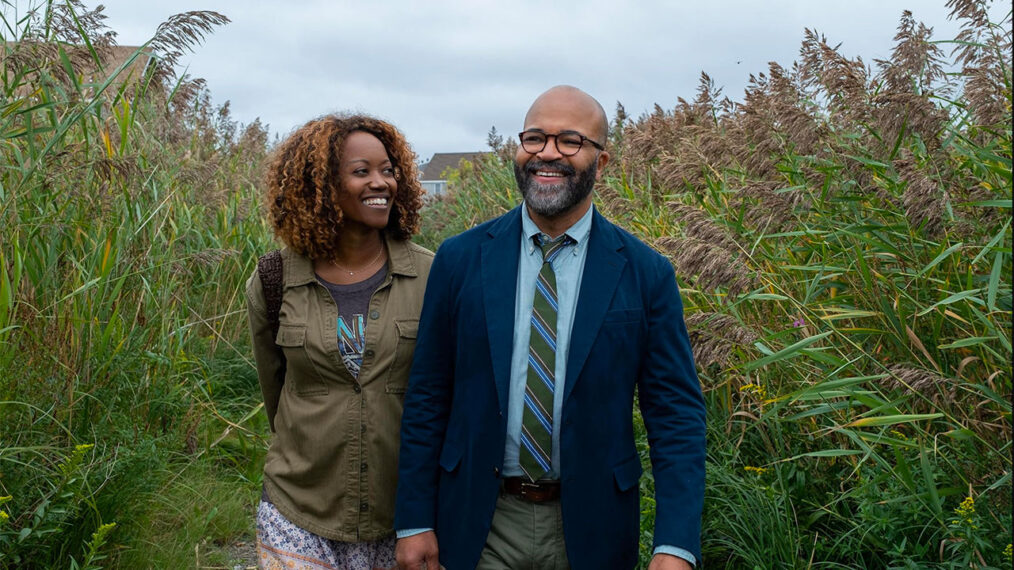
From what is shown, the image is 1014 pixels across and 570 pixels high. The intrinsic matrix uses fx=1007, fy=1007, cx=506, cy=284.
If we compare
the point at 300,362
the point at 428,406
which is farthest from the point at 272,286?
the point at 428,406

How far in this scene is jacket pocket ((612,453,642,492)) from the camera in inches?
113

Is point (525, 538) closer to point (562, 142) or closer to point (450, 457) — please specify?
point (450, 457)

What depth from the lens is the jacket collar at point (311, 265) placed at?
11.1 ft

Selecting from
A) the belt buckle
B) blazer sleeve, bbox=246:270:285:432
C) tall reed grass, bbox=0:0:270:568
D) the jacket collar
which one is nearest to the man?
the belt buckle

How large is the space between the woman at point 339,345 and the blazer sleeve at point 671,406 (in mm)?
808

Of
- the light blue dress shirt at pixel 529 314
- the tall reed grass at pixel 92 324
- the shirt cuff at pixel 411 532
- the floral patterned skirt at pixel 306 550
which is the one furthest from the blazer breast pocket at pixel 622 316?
the tall reed grass at pixel 92 324

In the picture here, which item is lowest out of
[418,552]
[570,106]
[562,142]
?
[418,552]

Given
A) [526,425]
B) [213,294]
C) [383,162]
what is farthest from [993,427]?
[213,294]

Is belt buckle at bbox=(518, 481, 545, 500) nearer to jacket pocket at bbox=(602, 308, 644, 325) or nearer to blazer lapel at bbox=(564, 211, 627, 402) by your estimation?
blazer lapel at bbox=(564, 211, 627, 402)

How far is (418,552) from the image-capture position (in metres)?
2.93

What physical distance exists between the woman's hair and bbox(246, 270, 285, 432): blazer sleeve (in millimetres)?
208

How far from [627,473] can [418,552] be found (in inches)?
25.5

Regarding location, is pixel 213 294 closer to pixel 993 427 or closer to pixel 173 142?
pixel 173 142

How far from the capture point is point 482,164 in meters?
Answer: 12.6
